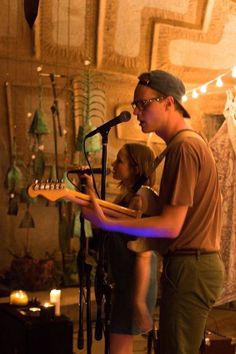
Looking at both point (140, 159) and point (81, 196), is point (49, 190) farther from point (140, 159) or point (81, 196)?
point (140, 159)

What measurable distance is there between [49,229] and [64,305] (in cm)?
89

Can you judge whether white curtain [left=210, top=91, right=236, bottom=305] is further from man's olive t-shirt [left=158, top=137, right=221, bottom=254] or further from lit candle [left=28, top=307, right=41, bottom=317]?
man's olive t-shirt [left=158, top=137, right=221, bottom=254]

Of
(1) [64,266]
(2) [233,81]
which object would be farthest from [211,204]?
(2) [233,81]

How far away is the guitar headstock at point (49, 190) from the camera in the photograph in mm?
2029

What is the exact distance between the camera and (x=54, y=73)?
16.5 feet

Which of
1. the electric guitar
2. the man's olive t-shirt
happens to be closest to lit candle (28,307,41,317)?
the electric guitar

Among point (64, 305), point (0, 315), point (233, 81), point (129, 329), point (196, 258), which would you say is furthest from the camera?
point (233, 81)

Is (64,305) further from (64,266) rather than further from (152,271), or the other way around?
(152,271)

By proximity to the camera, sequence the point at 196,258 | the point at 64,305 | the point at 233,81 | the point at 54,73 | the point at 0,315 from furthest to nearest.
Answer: the point at 233,81 → the point at 54,73 → the point at 64,305 → the point at 0,315 → the point at 196,258

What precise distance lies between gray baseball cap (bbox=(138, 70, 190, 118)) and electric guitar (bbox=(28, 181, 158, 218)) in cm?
37

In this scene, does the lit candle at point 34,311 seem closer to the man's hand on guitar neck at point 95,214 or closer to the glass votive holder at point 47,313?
the glass votive holder at point 47,313

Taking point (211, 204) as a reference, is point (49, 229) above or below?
below

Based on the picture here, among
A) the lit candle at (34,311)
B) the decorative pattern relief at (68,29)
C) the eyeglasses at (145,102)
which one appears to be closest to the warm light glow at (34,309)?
the lit candle at (34,311)

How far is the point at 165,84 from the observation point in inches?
77.3
